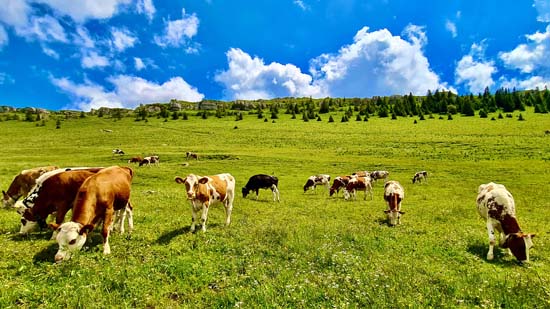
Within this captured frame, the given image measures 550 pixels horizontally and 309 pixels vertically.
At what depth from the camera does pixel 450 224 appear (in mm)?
17438

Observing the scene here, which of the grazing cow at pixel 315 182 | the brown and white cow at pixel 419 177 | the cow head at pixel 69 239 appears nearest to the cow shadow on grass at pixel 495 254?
the cow head at pixel 69 239

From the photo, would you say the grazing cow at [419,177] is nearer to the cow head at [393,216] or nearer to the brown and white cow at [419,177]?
the brown and white cow at [419,177]

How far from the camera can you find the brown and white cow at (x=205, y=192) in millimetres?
13688

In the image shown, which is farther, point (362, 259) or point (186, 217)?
Result: point (186, 217)

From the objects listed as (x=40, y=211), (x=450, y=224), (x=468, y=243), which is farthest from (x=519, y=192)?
(x=40, y=211)

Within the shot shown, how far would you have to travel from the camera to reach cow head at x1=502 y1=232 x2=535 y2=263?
36.8 feet

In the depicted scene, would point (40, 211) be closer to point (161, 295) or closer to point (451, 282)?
point (161, 295)

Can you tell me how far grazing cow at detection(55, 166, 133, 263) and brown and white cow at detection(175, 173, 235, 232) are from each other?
2.32 meters

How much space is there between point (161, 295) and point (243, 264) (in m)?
2.61

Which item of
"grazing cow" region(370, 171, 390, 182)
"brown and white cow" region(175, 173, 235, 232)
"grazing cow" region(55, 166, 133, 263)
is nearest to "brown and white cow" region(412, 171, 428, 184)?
"grazing cow" region(370, 171, 390, 182)

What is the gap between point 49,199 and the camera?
490 inches

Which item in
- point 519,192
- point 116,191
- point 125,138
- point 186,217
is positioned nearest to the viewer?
point 116,191

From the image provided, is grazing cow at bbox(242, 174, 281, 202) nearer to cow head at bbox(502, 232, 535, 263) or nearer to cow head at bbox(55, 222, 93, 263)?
cow head at bbox(502, 232, 535, 263)

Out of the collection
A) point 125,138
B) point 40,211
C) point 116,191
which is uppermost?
point 125,138
